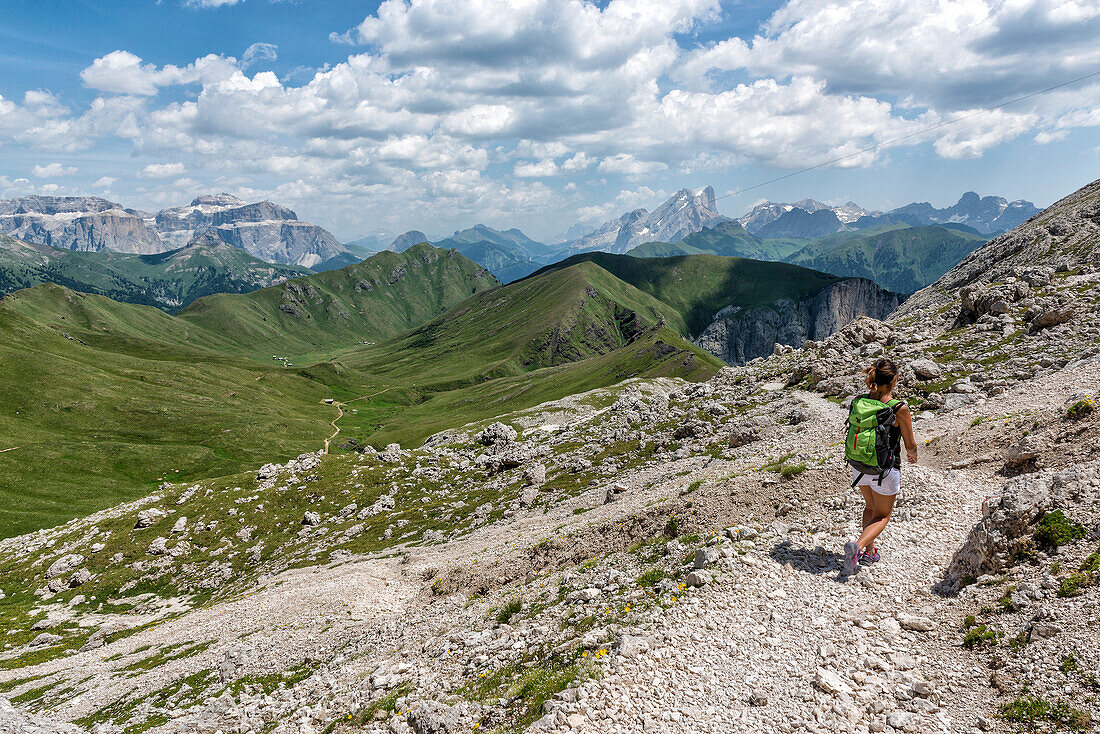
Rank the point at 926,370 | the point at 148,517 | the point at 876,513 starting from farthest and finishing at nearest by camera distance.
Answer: the point at 148,517 < the point at 926,370 < the point at 876,513

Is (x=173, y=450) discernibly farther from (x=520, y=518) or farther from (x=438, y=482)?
(x=520, y=518)

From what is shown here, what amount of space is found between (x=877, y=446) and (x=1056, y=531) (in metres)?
4.55

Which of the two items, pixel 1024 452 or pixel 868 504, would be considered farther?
pixel 1024 452

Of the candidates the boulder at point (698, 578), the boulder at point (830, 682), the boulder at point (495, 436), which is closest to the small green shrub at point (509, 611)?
the boulder at point (698, 578)

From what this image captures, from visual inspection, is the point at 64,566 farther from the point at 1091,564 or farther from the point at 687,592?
the point at 1091,564

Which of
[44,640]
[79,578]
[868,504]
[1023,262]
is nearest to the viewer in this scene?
[868,504]

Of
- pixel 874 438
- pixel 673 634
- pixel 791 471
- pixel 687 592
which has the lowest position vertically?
pixel 673 634

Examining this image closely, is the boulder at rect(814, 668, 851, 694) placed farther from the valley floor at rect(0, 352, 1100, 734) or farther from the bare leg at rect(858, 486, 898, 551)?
the bare leg at rect(858, 486, 898, 551)

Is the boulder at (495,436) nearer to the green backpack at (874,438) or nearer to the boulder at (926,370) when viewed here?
the boulder at (926,370)

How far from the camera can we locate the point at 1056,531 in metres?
13.6

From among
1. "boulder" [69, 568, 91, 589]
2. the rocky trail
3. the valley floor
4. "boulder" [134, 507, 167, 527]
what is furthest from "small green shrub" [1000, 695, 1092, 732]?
"boulder" [69, 568, 91, 589]

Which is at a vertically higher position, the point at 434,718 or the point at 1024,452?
the point at 1024,452

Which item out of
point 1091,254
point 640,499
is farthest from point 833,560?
point 1091,254

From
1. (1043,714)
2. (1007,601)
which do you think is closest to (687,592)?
(1007,601)
